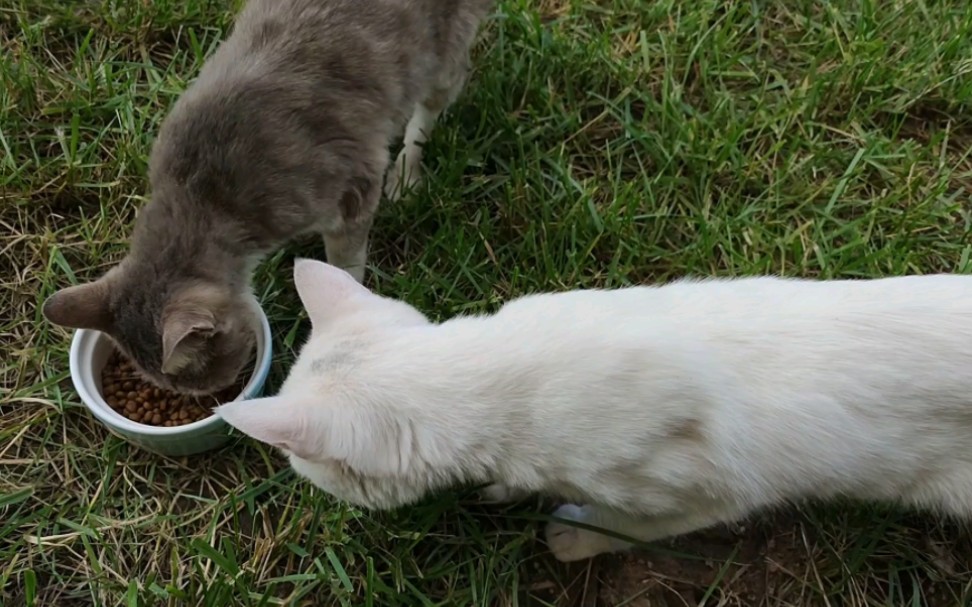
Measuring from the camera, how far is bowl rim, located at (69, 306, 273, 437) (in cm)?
211

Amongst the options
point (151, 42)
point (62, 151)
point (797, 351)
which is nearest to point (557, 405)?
point (797, 351)

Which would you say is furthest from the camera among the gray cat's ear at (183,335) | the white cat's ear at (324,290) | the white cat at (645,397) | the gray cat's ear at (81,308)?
the gray cat's ear at (81,308)

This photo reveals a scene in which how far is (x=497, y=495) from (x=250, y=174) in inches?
44.6

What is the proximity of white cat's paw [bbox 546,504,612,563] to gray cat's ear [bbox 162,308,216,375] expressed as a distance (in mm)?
1053

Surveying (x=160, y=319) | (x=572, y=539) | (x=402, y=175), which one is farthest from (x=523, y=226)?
(x=160, y=319)

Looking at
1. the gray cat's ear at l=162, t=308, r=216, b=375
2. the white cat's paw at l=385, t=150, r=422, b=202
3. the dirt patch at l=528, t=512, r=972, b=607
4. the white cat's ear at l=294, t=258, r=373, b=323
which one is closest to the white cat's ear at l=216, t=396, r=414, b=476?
the white cat's ear at l=294, t=258, r=373, b=323

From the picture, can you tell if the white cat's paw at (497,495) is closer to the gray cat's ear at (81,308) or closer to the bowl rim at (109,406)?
the bowl rim at (109,406)

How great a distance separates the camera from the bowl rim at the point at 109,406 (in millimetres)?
2109

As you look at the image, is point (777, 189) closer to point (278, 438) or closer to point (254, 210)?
point (254, 210)

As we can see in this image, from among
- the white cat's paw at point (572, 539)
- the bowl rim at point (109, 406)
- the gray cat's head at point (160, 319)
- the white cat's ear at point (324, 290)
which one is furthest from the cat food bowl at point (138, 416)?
the white cat's paw at point (572, 539)

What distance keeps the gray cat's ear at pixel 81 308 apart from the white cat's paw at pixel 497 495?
1.10m

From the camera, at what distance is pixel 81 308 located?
2057 millimetres

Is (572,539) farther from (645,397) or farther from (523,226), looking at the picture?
(523,226)

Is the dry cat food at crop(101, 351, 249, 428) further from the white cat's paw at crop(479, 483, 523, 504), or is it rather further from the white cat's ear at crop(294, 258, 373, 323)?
the white cat's paw at crop(479, 483, 523, 504)
